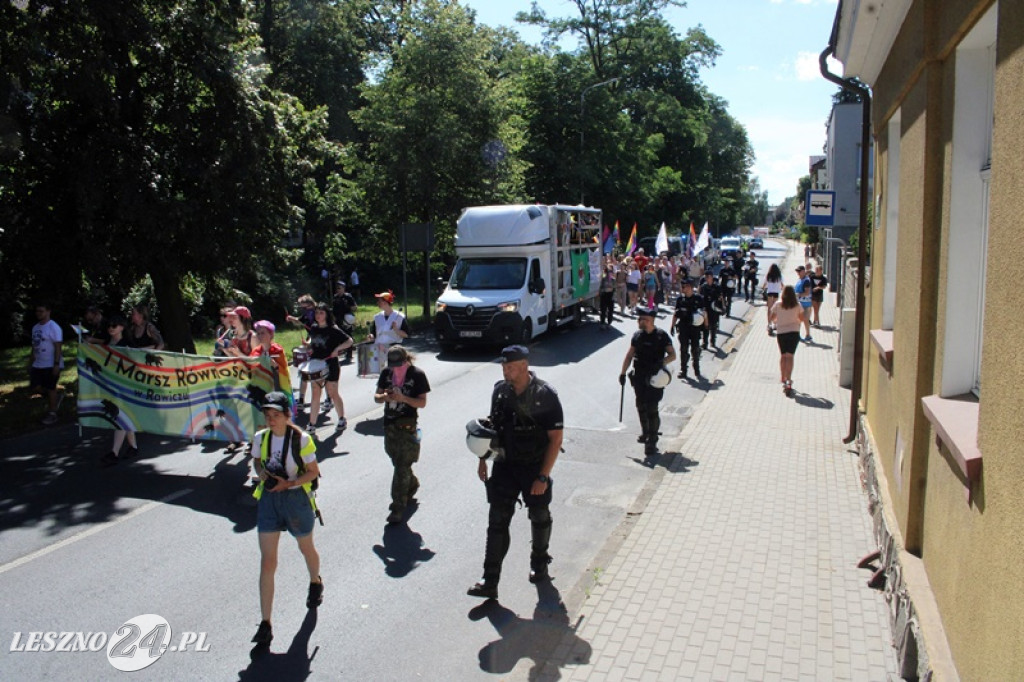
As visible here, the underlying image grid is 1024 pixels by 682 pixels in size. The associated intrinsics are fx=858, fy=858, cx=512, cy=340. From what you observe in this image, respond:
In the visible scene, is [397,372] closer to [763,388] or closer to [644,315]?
[644,315]

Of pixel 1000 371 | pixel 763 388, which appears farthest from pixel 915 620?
pixel 763 388

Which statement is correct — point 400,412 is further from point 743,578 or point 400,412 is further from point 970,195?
point 970,195

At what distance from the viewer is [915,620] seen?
4715 mm

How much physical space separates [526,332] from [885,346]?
39.9 ft

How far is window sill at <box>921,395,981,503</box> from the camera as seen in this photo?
369 centimetres

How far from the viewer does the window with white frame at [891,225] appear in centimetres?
805

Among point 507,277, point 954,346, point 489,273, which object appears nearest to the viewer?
point 954,346

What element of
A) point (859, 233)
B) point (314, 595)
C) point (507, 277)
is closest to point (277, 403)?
point (314, 595)

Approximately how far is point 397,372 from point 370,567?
69.2 inches

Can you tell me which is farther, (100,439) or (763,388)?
(763,388)

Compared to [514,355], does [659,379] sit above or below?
below

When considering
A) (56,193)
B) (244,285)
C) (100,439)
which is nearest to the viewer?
(100,439)

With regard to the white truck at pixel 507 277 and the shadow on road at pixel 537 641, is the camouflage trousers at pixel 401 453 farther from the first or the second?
the white truck at pixel 507 277

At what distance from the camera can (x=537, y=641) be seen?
5.60 metres
